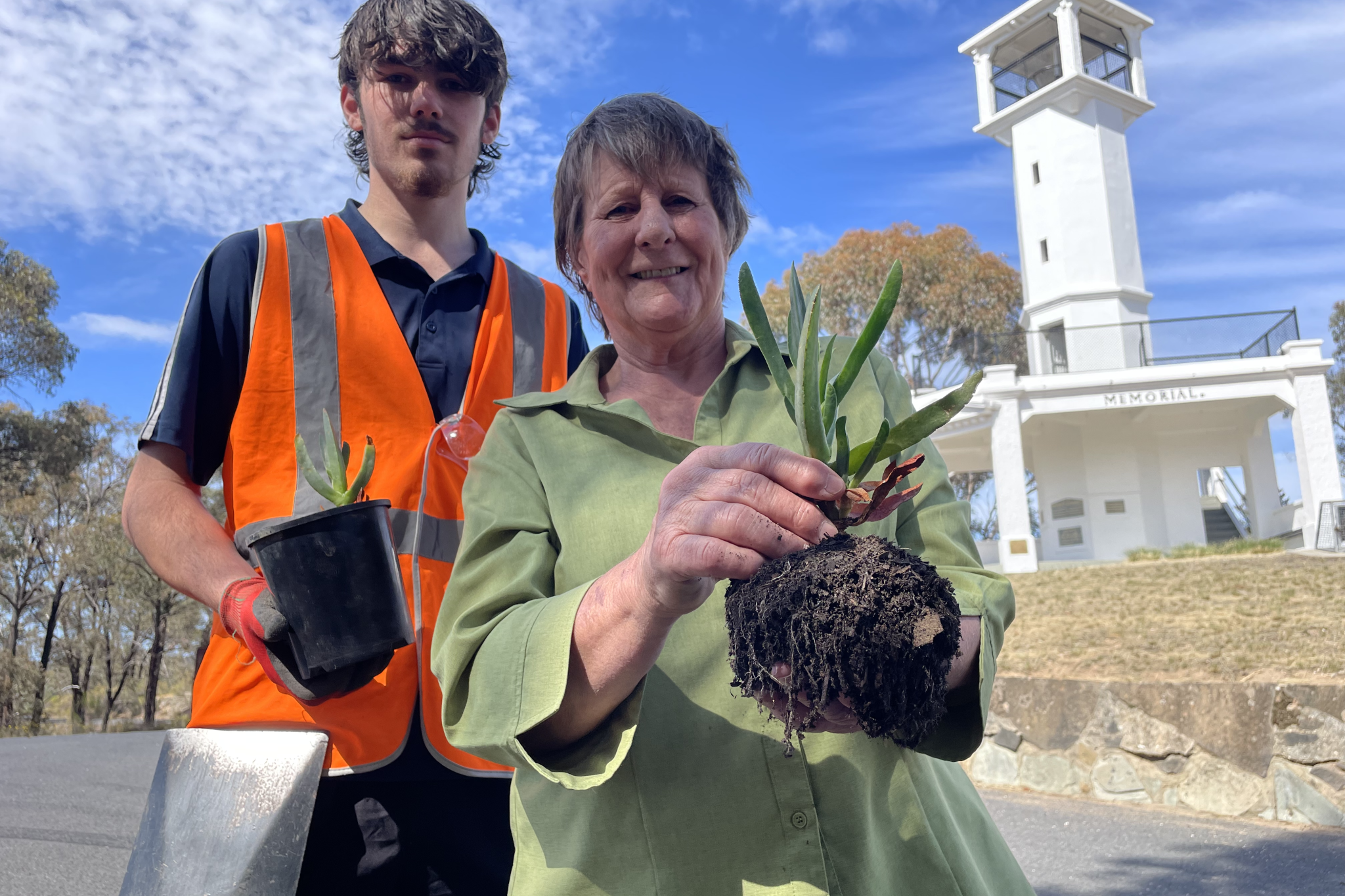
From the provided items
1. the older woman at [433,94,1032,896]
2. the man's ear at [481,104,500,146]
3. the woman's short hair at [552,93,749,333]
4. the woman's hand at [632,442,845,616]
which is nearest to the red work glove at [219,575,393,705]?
the older woman at [433,94,1032,896]

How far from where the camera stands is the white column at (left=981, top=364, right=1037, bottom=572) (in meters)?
17.0

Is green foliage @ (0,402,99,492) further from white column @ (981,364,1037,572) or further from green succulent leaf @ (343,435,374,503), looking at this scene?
green succulent leaf @ (343,435,374,503)

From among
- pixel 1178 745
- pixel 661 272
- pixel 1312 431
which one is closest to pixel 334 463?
pixel 661 272

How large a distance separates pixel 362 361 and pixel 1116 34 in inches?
1068

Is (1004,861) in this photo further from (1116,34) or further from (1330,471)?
(1116,34)

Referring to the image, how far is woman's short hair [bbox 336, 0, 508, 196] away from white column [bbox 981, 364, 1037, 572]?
16.3 m

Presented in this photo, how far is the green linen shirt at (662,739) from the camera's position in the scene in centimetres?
114

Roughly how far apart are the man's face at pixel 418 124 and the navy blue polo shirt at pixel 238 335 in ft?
0.49

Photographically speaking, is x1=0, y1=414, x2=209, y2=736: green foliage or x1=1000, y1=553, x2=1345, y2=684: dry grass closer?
x1=1000, y1=553, x2=1345, y2=684: dry grass

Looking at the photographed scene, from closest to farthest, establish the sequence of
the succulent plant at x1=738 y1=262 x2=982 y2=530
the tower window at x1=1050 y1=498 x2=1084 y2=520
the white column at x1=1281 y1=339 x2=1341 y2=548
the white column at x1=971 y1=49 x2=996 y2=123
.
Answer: the succulent plant at x1=738 y1=262 x2=982 y2=530
the white column at x1=1281 y1=339 x2=1341 y2=548
the tower window at x1=1050 y1=498 x2=1084 y2=520
the white column at x1=971 y1=49 x2=996 y2=123

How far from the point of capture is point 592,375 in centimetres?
159

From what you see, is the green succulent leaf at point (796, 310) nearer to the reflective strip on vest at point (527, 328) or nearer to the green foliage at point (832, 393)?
the green foliage at point (832, 393)

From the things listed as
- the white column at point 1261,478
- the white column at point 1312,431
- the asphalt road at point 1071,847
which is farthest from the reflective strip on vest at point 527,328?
the white column at point 1261,478

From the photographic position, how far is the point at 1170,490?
2012cm
